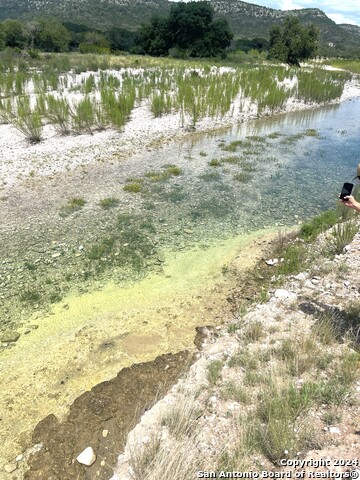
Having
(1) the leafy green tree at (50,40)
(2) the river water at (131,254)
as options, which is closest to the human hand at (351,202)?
(2) the river water at (131,254)

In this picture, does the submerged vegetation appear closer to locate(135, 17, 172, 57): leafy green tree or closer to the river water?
the river water

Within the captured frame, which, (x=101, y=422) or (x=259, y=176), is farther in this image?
(x=259, y=176)

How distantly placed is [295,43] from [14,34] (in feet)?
114

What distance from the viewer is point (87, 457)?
3.29 m

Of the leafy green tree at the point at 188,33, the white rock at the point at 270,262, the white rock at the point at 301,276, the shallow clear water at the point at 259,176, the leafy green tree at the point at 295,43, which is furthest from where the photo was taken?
the leafy green tree at the point at 188,33

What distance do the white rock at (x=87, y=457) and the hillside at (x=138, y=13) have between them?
106690 millimetres

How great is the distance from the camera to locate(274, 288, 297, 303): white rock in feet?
16.0

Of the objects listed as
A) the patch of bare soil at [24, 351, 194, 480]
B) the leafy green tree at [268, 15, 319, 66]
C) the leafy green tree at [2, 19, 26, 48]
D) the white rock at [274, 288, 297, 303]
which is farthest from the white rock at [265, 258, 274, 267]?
the leafy green tree at [2, 19, 26, 48]

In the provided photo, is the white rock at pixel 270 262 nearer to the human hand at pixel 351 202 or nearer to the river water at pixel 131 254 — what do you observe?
the river water at pixel 131 254

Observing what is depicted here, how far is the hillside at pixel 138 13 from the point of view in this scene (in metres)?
97.9

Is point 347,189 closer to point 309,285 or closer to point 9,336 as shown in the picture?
point 309,285

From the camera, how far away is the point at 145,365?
4.41 metres

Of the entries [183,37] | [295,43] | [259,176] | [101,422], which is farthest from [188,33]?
[101,422]

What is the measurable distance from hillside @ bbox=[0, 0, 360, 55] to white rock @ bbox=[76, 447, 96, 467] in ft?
350
